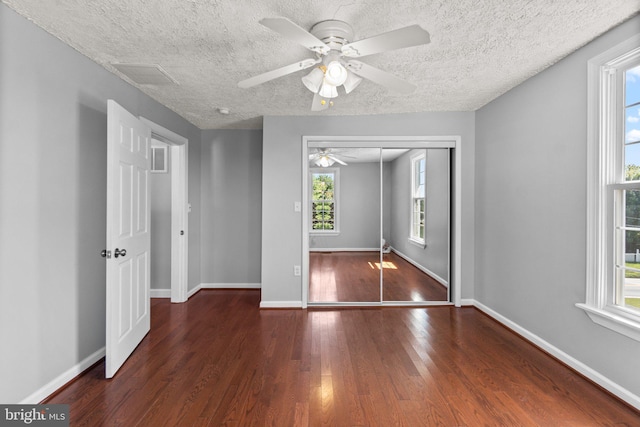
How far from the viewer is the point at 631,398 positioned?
197 cm

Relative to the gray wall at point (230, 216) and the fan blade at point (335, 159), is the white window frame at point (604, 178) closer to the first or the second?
the fan blade at point (335, 159)

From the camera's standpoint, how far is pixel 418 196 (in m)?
3.93

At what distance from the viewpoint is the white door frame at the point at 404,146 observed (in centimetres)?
390

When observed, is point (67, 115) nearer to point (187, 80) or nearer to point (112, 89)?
point (112, 89)

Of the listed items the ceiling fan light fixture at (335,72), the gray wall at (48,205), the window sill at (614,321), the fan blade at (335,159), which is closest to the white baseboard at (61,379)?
the gray wall at (48,205)

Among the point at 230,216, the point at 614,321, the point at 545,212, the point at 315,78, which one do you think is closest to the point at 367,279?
the point at 545,212

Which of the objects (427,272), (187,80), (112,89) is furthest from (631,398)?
(112,89)

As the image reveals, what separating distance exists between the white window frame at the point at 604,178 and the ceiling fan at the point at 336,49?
50.0 inches

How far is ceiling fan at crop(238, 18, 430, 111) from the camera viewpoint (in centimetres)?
155

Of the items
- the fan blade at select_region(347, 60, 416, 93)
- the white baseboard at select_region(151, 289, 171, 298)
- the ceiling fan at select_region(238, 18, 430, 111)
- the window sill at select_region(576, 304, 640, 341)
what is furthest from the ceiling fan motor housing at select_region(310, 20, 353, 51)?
the white baseboard at select_region(151, 289, 171, 298)

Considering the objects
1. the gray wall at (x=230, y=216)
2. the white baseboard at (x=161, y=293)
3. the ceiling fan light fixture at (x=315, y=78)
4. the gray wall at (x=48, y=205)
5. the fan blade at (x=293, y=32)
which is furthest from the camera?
the gray wall at (x=230, y=216)

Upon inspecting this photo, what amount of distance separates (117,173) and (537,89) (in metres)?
3.48

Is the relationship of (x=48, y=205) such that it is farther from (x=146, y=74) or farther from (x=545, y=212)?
(x=545, y=212)

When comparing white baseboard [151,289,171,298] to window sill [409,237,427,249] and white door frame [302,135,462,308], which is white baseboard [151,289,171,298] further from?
window sill [409,237,427,249]
